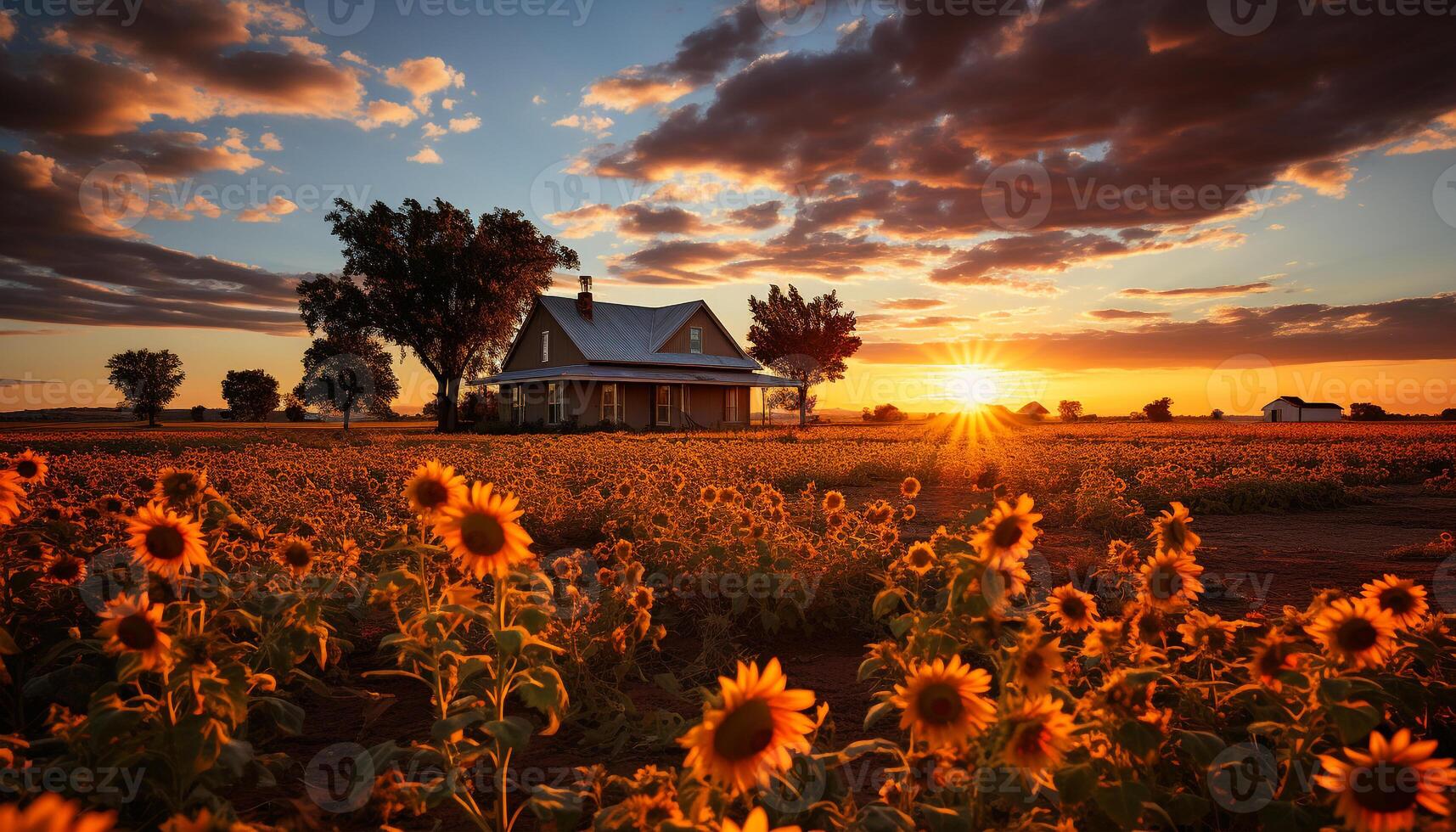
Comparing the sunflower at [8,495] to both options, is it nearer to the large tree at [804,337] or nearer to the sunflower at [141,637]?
the sunflower at [141,637]

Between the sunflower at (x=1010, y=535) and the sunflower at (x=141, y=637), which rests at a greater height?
the sunflower at (x=1010, y=535)

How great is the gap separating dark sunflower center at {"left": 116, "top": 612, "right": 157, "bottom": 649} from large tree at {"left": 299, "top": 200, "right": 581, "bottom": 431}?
122 feet

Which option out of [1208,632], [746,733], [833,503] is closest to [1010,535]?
[1208,632]

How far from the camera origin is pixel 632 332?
1528 inches

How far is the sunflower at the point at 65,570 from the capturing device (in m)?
3.00

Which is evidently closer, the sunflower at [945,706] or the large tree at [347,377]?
the sunflower at [945,706]

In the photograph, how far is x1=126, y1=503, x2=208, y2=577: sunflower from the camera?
7.88ft

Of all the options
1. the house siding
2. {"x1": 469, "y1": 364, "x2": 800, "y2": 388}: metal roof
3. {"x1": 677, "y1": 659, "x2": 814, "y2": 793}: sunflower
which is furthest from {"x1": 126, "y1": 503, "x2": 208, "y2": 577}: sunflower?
the house siding

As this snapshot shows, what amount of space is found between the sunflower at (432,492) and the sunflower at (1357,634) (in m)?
2.65

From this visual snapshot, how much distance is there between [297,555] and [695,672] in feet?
6.28

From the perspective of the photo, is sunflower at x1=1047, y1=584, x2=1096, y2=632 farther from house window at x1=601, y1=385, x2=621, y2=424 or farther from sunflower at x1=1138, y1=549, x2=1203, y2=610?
house window at x1=601, y1=385, x2=621, y2=424

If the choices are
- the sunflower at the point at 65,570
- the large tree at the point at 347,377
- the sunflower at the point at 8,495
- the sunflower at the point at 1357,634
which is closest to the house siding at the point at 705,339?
the large tree at the point at 347,377

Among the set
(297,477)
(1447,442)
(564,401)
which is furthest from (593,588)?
(564,401)

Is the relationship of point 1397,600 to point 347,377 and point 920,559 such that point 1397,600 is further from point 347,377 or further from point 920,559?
point 347,377
